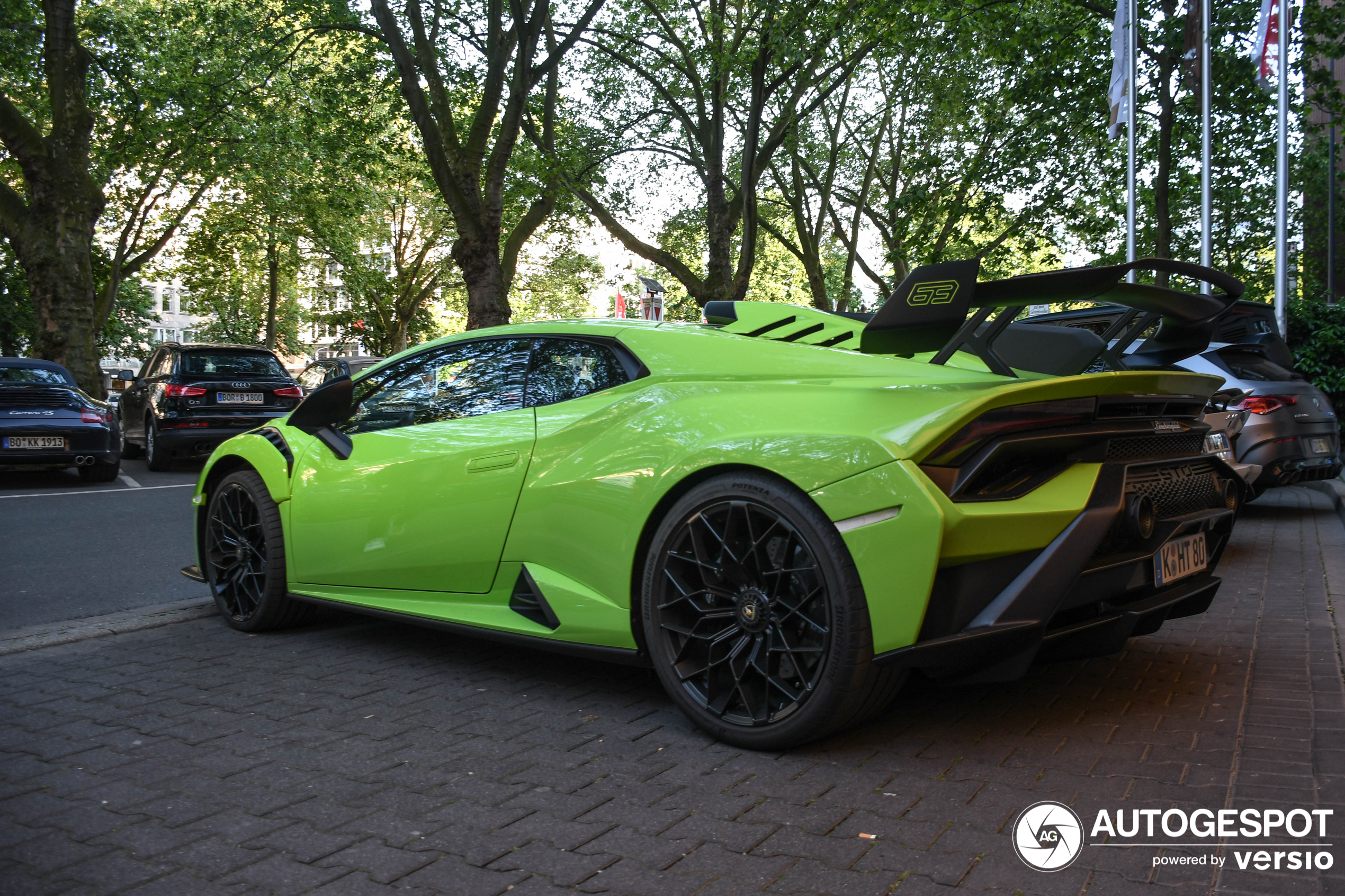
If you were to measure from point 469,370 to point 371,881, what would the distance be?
7.60ft

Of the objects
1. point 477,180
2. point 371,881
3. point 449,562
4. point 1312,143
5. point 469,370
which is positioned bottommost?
point 371,881

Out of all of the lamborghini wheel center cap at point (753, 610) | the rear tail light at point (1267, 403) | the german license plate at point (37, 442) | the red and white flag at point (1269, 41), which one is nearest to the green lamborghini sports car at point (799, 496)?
the lamborghini wheel center cap at point (753, 610)

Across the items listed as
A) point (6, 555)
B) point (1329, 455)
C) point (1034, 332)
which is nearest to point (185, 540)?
point (6, 555)

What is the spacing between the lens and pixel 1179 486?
332cm

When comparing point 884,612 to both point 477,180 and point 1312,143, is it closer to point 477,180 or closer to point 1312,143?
point 477,180

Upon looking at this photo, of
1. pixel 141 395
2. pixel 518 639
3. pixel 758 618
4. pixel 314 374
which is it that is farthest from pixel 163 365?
pixel 314 374

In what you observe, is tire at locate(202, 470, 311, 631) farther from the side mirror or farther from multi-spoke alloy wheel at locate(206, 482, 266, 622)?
the side mirror

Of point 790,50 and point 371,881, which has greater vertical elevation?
point 790,50

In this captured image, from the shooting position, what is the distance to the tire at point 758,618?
9.37 ft

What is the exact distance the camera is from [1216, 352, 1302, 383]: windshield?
845 centimetres

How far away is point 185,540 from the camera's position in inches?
308

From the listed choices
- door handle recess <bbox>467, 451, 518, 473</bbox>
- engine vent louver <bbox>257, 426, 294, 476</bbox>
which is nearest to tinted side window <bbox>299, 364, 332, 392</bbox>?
engine vent louver <bbox>257, 426, 294, 476</bbox>

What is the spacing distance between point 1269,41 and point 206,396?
1588 cm

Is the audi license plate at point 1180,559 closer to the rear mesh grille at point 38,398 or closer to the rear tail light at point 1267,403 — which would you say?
the rear tail light at point 1267,403
